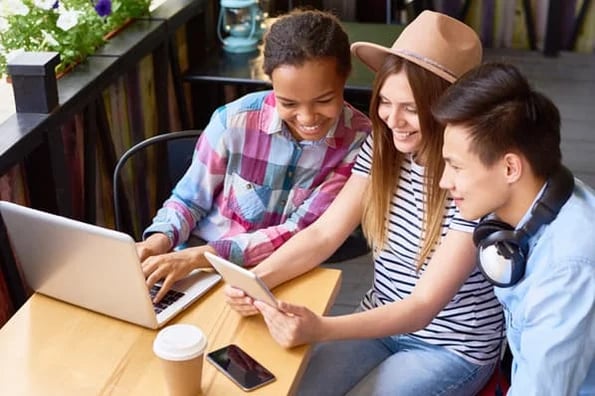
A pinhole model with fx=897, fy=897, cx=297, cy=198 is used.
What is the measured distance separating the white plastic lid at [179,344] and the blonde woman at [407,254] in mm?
263

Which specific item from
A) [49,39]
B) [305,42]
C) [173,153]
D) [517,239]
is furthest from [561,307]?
[49,39]

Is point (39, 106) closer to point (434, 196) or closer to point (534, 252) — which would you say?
point (434, 196)

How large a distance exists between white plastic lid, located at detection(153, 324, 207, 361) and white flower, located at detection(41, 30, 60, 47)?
1381 mm

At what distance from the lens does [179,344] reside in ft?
4.63

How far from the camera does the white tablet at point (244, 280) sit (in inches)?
60.8

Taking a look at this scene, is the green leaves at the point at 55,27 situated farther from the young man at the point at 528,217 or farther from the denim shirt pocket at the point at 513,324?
the denim shirt pocket at the point at 513,324

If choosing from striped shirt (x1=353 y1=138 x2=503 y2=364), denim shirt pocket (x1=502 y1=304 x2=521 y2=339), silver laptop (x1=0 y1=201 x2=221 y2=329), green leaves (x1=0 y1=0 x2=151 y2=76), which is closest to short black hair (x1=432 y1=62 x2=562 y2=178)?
denim shirt pocket (x1=502 y1=304 x2=521 y2=339)

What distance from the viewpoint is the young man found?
1407 mm

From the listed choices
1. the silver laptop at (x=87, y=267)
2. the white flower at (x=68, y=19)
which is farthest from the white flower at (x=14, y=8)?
the silver laptop at (x=87, y=267)

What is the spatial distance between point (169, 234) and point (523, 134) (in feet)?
2.97

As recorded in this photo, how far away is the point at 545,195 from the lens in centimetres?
148

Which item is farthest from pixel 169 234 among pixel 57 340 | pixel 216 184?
pixel 57 340

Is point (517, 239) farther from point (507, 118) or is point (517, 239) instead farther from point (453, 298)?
point (453, 298)

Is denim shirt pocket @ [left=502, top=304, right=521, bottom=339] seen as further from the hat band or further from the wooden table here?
the hat band
